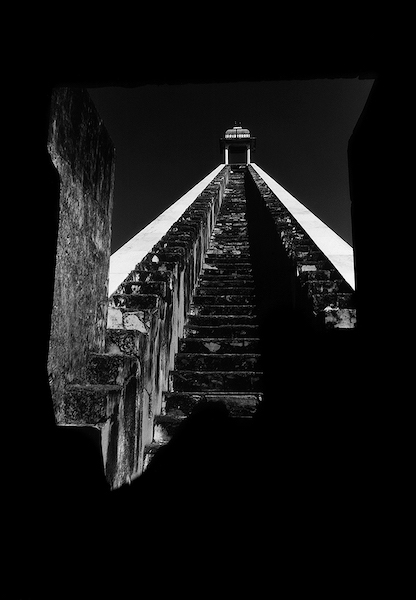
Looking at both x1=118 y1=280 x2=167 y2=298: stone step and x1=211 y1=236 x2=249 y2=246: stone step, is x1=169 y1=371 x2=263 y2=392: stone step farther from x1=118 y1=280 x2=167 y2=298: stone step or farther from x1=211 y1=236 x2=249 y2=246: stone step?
x1=211 y1=236 x2=249 y2=246: stone step

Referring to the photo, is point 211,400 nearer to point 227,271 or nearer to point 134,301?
point 134,301

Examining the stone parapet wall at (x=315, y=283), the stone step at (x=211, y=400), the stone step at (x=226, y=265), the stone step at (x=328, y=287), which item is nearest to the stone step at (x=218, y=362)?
the stone step at (x=211, y=400)

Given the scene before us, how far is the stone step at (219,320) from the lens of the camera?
13.5 ft

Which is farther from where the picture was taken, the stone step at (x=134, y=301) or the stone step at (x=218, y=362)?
the stone step at (x=218, y=362)

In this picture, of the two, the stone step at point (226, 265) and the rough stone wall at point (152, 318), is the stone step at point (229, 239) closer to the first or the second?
the stone step at point (226, 265)

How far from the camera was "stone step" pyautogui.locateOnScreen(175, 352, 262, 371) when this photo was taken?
3492 mm

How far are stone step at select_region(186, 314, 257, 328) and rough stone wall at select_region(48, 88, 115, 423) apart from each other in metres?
1.72

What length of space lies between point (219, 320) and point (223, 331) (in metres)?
0.21

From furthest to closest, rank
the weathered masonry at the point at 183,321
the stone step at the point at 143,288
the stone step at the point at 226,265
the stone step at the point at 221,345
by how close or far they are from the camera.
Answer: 1. the stone step at the point at 226,265
2. the stone step at the point at 221,345
3. the stone step at the point at 143,288
4. the weathered masonry at the point at 183,321

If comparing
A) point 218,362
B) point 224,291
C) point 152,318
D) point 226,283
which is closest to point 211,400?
point 218,362

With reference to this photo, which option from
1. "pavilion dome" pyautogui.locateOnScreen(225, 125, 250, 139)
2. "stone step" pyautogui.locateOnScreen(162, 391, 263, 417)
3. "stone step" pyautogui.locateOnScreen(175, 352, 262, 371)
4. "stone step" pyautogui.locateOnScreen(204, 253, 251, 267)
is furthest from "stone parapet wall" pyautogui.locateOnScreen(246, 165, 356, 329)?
"pavilion dome" pyautogui.locateOnScreen(225, 125, 250, 139)

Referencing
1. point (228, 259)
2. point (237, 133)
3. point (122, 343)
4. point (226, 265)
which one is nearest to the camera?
point (122, 343)

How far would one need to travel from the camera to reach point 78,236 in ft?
6.72

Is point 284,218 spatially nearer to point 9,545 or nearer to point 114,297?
point 114,297
